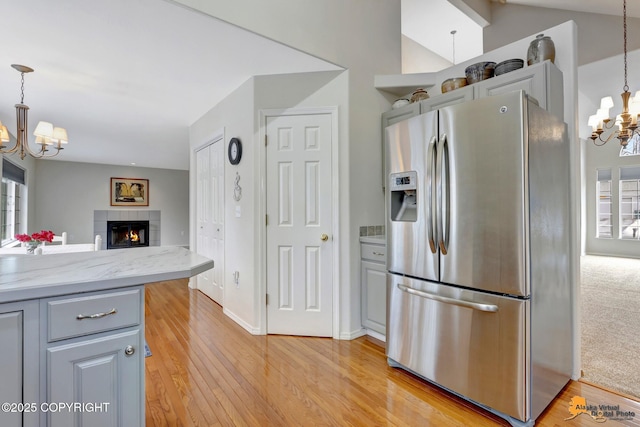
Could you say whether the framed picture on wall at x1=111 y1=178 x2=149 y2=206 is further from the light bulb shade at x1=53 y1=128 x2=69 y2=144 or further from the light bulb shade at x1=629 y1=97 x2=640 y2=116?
the light bulb shade at x1=629 y1=97 x2=640 y2=116

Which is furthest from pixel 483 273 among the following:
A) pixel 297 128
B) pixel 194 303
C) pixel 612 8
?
pixel 612 8

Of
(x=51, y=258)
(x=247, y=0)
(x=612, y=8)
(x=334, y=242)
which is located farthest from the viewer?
(x=612, y=8)

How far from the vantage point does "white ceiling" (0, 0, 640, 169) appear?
6.66ft

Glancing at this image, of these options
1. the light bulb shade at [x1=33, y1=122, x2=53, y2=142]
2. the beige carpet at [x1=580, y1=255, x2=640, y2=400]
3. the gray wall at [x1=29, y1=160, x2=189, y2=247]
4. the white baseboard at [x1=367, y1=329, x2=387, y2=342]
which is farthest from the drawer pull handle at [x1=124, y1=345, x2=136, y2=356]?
the gray wall at [x1=29, y1=160, x2=189, y2=247]

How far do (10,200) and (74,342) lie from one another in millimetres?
6647

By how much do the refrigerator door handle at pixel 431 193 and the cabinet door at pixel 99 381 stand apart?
62.8 inches

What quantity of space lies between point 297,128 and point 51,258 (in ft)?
6.56

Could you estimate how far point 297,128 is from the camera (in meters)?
2.83

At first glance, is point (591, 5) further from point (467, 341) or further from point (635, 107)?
point (467, 341)

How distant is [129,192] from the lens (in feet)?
26.9

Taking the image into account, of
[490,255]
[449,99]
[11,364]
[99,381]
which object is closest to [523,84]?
[449,99]

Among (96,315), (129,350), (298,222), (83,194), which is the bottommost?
(129,350)

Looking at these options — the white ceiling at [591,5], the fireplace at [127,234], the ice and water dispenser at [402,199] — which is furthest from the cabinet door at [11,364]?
the fireplace at [127,234]

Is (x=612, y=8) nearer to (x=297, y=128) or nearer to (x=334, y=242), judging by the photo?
(x=297, y=128)
